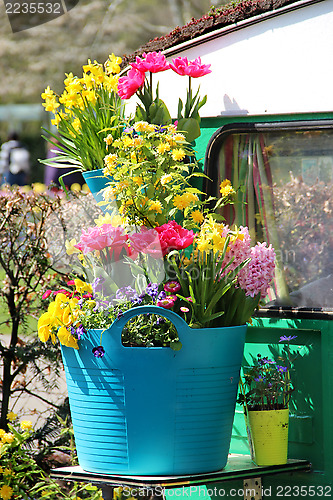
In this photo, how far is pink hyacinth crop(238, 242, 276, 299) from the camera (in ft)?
8.16

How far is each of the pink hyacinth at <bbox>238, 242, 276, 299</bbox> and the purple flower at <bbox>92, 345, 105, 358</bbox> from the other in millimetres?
600

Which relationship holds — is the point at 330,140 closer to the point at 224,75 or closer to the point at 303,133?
the point at 303,133

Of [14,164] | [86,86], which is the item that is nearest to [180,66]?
[86,86]

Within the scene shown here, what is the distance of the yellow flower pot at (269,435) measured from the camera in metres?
2.49

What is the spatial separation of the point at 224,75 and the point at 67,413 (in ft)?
6.89

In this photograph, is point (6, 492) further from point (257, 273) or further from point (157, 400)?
point (257, 273)

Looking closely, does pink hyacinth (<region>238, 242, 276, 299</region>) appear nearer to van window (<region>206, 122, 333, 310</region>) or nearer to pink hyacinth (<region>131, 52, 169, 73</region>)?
van window (<region>206, 122, 333, 310</region>)

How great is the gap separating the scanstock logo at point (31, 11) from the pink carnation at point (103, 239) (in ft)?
26.5

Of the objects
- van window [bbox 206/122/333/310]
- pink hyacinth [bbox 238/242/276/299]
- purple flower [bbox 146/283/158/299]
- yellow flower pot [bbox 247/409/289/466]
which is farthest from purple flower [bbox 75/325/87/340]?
van window [bbox 206/122/333/310]

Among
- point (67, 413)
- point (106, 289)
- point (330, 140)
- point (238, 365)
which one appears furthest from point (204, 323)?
point (67, 413)

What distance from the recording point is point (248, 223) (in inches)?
114

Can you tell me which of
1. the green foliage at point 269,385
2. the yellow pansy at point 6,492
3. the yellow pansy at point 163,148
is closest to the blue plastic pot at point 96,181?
the yellow pansy at point 163,148

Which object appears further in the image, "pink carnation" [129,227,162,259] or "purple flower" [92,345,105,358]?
"pink carnation" [129,227,162,259]

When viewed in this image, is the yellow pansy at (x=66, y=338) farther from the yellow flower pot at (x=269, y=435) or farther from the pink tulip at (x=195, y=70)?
the pink tulip at (x=195, y=70)
